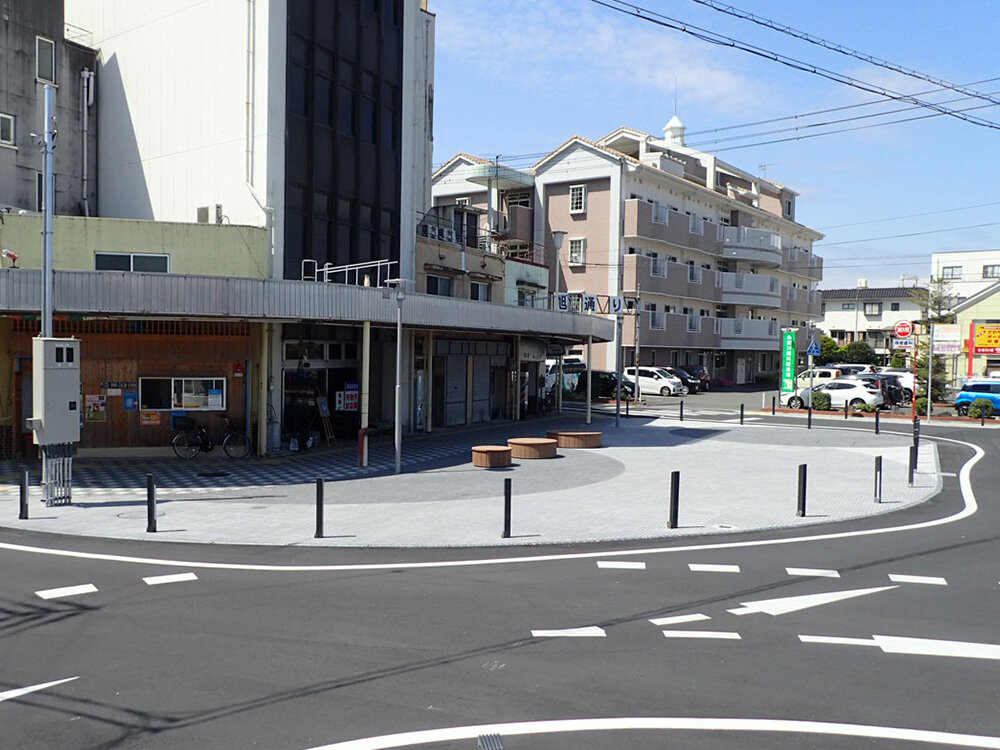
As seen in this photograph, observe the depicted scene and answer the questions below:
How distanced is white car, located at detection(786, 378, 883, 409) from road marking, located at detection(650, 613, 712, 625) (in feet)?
105

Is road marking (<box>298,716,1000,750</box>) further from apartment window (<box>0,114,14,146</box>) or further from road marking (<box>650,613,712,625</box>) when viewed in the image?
apartment window (<box>0,114,14,146</box>)

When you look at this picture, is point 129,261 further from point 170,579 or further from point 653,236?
point 653,236

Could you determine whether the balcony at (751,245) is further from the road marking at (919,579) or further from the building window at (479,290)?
the road marking at (919,579)

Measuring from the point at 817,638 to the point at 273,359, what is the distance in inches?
656

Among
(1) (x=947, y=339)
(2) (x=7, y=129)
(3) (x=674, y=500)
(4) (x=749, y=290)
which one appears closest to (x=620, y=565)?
(3) (x=674, y=500)

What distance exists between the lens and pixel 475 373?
3089 cm

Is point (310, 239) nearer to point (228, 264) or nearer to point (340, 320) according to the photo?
point (228, 264)

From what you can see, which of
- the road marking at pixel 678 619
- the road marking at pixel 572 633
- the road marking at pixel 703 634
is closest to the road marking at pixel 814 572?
the road marking at pixel 678 619

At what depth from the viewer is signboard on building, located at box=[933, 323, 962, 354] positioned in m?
38.4

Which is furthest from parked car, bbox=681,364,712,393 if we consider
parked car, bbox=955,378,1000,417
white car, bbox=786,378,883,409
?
parked car, bbox=955,378,1000,417

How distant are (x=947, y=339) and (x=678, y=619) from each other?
36.0 meters

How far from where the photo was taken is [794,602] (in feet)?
31.3

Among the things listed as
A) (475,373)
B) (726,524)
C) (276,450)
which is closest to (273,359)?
(276,450)

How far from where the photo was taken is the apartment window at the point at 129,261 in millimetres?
20672
